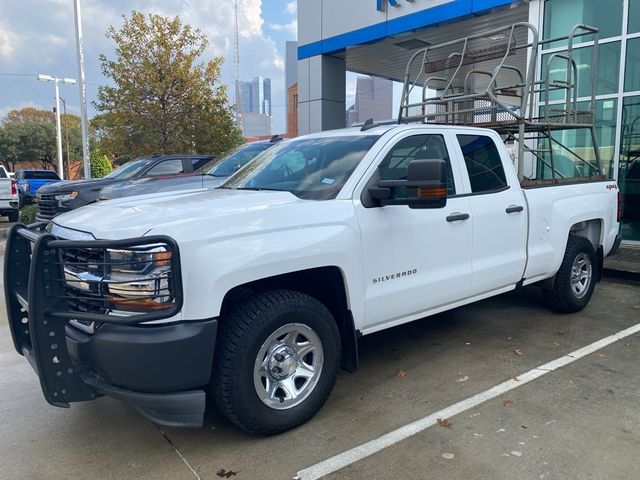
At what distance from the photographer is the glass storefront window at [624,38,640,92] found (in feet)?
29.9

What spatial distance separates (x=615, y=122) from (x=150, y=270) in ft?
30.5

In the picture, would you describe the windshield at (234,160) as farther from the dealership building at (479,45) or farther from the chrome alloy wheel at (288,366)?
the chrome alloy wheel at (288,366)

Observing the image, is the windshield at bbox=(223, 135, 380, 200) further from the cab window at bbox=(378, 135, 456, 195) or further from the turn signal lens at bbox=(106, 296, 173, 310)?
the turn signal lens at bbox=(106, 296, 173, 310)

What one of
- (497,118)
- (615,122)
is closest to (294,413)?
(497,118)

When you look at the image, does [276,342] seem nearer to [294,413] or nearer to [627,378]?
[294,413]


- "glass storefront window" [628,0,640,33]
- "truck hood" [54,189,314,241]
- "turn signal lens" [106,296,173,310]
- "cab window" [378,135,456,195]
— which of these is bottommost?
"turn signal lens" [106,296,173,310]

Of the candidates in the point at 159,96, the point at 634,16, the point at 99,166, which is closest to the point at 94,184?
the point at 159,96

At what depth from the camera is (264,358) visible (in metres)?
3.14

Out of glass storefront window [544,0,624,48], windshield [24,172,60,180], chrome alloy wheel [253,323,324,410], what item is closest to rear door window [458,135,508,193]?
chrome alloy wheel [253,323,324,410]

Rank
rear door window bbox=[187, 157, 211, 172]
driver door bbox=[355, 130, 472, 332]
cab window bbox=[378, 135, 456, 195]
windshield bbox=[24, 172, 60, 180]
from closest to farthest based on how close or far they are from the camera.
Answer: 1. driver door bbox=[355, 130, 472, 332]
2. cab window bbox=[378, 135, 456, 195]
3. rear door window bbox=[187, 157, 211, 172]
4. windshield bbox=[24, 172, 60, 180]

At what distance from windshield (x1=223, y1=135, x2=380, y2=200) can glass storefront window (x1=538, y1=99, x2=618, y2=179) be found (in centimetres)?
654

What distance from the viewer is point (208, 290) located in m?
2.80

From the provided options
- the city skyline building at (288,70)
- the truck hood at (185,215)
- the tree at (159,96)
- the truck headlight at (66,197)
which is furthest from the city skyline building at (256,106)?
the truck hood at (185,215)

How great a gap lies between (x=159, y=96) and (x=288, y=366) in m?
13.7
